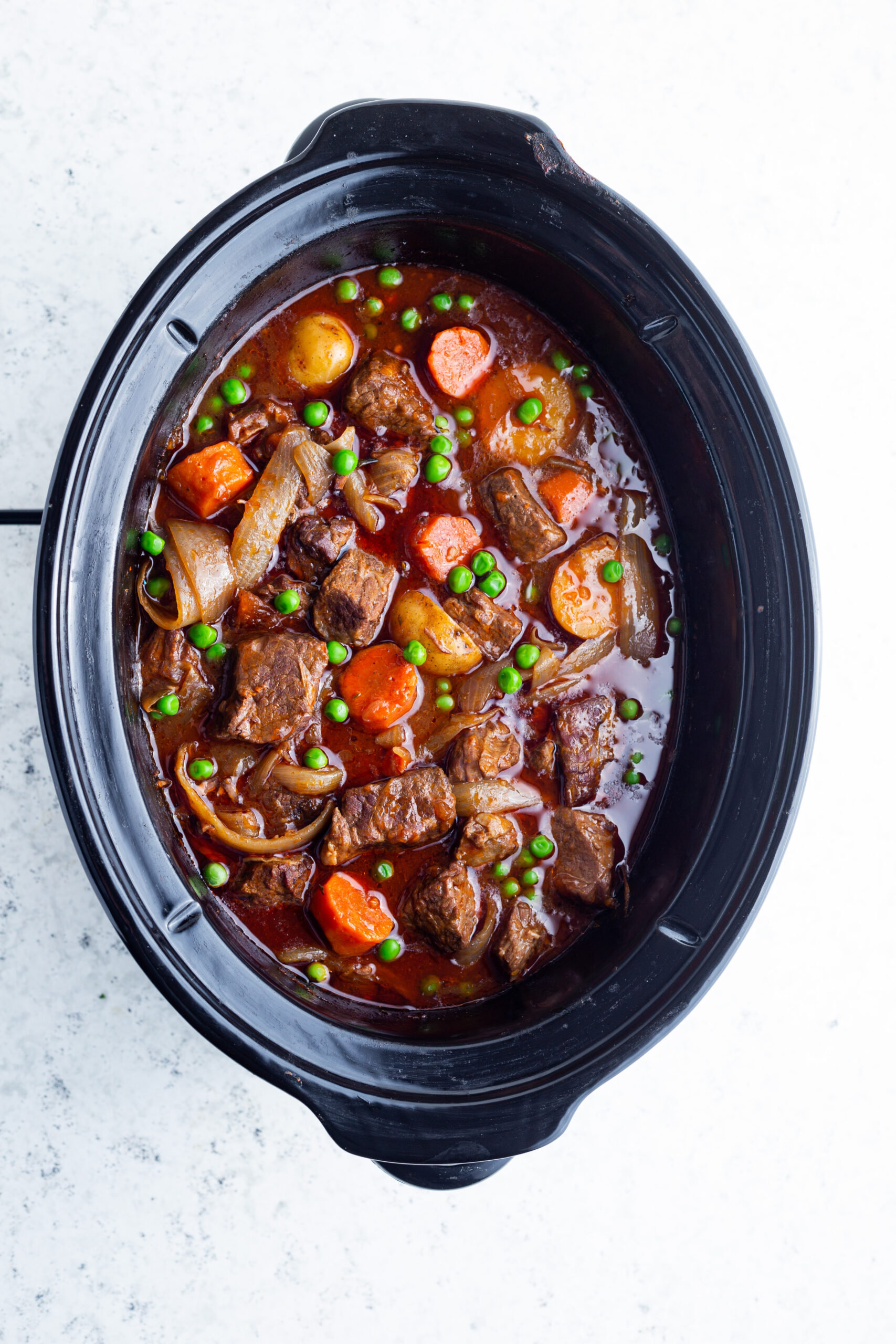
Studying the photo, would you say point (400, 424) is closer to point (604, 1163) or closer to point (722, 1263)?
point (604, 1163)

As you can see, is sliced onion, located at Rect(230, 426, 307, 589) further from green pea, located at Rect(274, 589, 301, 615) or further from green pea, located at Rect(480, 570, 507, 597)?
green pea, located at Rect(480, 570, 507, 597)

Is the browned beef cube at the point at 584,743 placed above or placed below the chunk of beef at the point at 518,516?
below

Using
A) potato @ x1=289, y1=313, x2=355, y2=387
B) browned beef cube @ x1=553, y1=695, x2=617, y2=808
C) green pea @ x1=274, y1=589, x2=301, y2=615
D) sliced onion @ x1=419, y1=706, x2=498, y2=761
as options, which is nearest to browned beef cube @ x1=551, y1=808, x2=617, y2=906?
browned beef cube @ x1=553, y1=695, x2=617, y2=808

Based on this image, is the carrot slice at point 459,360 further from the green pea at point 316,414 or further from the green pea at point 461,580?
the green pea at point 461,580

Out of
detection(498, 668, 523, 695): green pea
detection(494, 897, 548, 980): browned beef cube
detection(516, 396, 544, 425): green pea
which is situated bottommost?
detection(494, 897, 548, 980): browned beef cube

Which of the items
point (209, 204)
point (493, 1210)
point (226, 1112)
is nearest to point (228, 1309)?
point (226, 1112)

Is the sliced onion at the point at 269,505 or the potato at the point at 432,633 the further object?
the potato at the point at 432,633

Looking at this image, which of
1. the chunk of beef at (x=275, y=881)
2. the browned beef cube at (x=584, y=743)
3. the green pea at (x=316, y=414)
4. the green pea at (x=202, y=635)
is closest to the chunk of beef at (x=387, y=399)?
the green pea at (x=316, y=414)
